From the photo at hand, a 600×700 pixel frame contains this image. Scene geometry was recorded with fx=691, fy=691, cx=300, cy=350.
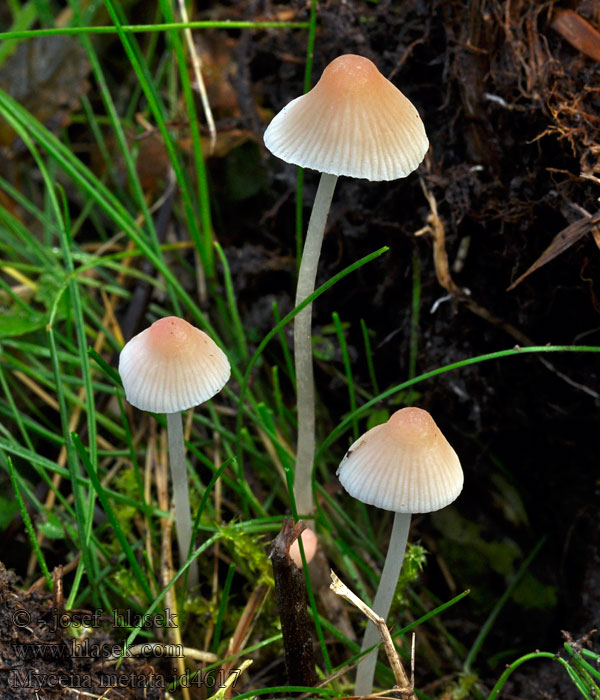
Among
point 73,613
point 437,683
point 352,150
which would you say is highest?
point 352,150

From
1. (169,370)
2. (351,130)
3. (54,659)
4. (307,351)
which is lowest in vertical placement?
(54,659)

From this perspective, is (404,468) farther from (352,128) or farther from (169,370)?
(352,128)

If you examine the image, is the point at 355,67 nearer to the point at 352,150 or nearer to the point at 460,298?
the point at 352,150

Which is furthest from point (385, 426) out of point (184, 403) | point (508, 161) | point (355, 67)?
point (508, 161)

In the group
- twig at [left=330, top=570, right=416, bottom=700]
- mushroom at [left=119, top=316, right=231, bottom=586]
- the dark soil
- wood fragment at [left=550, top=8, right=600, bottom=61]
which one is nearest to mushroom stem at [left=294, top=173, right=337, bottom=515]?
mushroom at [left=119, top=316, right=231, bottom=586]

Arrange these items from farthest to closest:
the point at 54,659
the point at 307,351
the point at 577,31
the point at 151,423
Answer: the point at 151,423 → the point at 577,31 → the point at 307,351 → the point at 54,659

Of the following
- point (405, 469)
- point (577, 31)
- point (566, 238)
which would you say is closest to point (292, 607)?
point (405, 469)

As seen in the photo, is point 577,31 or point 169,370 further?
point 577,31

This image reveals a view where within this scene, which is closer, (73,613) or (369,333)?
(73,613)

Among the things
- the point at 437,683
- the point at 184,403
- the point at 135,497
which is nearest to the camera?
the point at 184,403
